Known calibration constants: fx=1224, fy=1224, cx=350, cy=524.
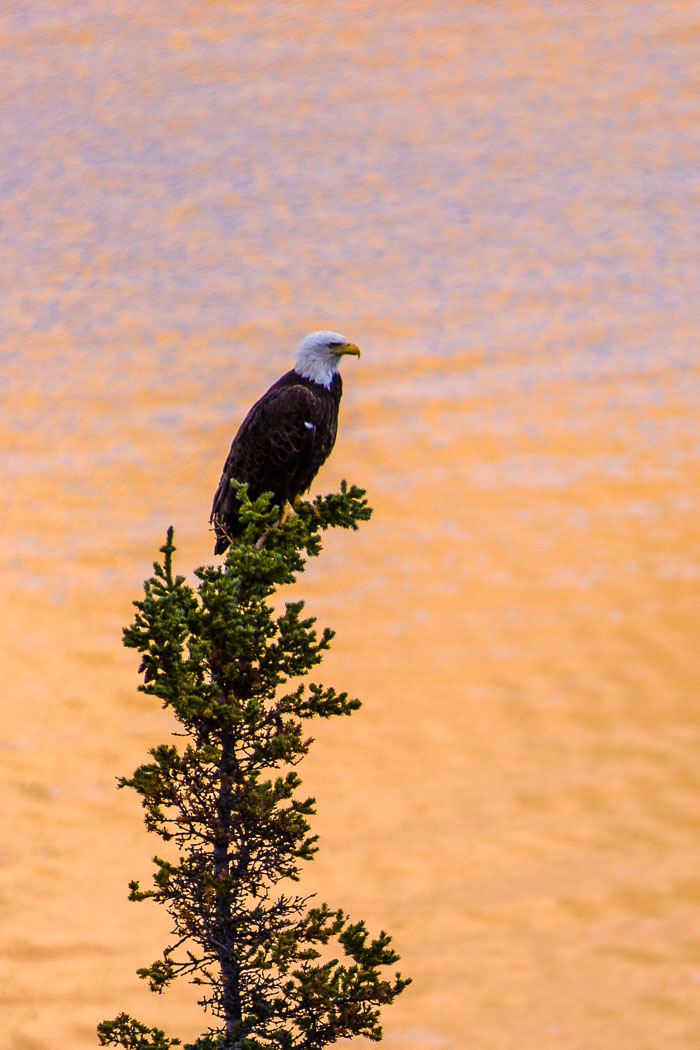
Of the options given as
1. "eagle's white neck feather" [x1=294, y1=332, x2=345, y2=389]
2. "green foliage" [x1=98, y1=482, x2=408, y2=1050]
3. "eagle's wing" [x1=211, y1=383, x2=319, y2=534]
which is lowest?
"green foliage" [x1=98, y1=482, x2=408, y2=1050]

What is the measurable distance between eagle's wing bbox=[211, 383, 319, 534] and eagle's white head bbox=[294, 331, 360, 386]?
207 mm

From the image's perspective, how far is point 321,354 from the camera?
37.1ft

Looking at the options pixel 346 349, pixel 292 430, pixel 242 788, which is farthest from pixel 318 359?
pixel 242 788

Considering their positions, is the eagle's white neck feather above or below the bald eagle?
above

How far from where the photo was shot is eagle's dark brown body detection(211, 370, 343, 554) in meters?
11.1

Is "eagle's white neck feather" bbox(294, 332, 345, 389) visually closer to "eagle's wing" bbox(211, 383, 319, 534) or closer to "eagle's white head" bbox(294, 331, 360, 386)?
"eagle's white head" bbox(294, 331, 360, 386)

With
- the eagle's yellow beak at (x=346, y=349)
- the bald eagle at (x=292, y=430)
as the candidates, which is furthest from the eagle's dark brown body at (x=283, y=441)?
the eagle's yellow beak at (x=346, y=349)

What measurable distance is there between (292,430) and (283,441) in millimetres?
129

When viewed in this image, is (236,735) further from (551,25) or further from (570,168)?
(551,25)

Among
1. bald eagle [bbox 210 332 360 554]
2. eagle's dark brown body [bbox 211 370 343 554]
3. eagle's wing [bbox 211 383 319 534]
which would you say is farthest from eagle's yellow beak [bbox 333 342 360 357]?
eagle's wing [bbox 211 383 319 534]

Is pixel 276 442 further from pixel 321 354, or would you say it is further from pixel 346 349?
pixel 346 349

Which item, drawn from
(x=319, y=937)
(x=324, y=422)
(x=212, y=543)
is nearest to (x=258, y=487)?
(x=324, y=422)

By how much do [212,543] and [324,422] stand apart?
698 inches

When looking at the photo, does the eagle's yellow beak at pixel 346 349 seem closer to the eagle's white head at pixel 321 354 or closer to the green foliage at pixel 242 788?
the eagle's white head at pixel 321 354
